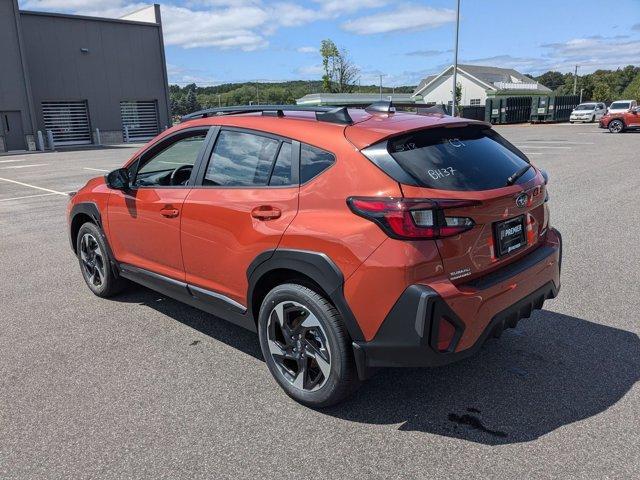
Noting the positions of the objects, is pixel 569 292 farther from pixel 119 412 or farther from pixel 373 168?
pixel 119 412

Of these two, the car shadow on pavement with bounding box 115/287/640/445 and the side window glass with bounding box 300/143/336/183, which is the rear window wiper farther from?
the car shadow on pavement with bounding box 115/287/640/445

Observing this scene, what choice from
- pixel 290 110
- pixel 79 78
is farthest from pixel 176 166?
pixel 79 78

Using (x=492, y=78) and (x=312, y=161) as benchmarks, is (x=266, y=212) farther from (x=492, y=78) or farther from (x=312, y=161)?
(x=492, y=78)

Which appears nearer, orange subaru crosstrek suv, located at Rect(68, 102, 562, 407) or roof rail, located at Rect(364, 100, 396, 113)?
orange subaru crosstrek suv, located at Rect(68, 102, 562, 407)

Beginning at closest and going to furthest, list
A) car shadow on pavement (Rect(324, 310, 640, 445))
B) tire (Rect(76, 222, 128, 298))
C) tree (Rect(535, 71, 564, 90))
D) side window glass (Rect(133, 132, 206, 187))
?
car shadow on pavement (Rect(324, 310, 640, 445)) < side window glass (Rect(133, 132, 206, 187)) < tire (Rect(76, 222, 128, 298)) < tree (Rect(535, 71, 564, 90))

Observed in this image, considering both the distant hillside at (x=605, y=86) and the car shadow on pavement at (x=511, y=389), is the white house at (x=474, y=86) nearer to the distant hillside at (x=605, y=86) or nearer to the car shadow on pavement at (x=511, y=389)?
the distant hillside at (x=605, y=86)

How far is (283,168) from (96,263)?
2721mm

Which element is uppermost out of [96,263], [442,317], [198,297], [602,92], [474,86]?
[474,86]

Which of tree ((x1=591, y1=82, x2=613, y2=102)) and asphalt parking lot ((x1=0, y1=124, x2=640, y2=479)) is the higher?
tree ((x1=591, y1=82, x2=613, y2=102))

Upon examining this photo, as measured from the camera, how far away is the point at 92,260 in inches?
202

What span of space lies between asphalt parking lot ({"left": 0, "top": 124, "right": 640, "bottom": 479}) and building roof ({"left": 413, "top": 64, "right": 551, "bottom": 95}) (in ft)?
242

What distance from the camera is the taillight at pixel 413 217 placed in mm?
2641

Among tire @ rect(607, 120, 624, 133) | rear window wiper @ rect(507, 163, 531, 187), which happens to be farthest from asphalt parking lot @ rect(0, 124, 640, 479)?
tire @ rect(607, 120, 624, 133)

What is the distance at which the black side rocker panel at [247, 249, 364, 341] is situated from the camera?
2811 millimetres
